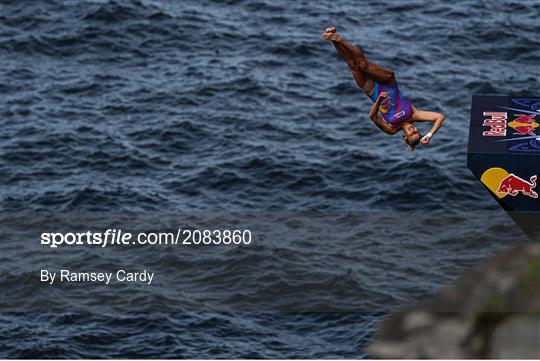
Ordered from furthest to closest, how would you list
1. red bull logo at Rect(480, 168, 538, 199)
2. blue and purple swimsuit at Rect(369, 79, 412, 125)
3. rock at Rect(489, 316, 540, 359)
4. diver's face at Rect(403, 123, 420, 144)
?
1. red bull logo at Rect(480, 168, 538, 199)
2. diver's face at Rect(403, 123, 420, 144)
3. blue and purple swimsuit at Rect(369, 79, 412, 125)
4. rock at Rect(489, 316, 540, 359)

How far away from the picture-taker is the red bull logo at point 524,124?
92.0 ft

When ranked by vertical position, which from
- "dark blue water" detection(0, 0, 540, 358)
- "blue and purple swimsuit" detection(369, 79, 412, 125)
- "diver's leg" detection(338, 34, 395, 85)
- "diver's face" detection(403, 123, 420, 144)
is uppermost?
"diver's leg" detection(338, 34, 395, 85)

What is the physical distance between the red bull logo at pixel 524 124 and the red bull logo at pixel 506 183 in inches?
54.6

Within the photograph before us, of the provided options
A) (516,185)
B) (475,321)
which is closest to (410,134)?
(516,185)

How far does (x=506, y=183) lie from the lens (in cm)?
2714

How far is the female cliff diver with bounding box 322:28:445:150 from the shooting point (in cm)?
2580

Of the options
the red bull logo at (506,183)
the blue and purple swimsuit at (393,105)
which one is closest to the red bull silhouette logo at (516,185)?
the red bull logo at (506,183)

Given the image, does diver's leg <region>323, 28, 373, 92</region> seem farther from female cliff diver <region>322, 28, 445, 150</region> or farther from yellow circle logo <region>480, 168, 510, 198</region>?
yellow circle logo <region>480, 168, 510, 198</region>

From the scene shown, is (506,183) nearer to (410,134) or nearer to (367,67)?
(410,134)

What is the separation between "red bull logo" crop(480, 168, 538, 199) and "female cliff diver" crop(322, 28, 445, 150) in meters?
1.80

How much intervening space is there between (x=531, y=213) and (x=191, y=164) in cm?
4889

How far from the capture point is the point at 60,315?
63000 millimetres

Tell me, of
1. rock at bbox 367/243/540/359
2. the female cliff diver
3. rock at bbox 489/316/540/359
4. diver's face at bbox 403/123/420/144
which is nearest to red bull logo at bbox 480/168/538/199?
the female cliff diver

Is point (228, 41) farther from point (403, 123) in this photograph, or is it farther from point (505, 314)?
point (505, 314)
